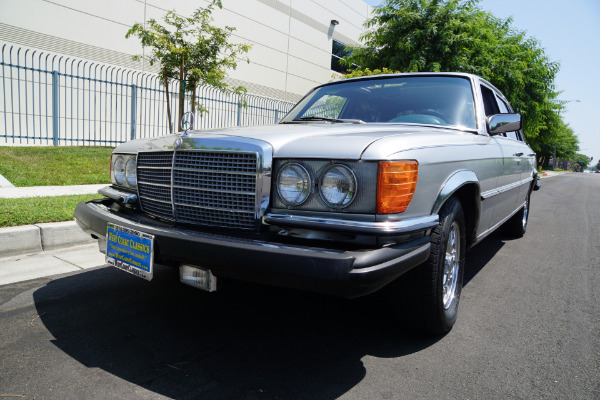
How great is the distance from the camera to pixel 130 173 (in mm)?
2895

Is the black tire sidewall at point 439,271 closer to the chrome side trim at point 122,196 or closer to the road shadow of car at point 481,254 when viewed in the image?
the road shadow of car at point 481,254

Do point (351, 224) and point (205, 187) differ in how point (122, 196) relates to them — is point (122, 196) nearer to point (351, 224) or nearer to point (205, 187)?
point (205, 187)

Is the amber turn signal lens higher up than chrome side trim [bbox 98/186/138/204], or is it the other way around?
the amber turn signal lens

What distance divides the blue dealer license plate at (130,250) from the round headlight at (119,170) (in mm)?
599

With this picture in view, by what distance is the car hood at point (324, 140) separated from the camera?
6.40 feet

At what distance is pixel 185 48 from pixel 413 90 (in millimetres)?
7544

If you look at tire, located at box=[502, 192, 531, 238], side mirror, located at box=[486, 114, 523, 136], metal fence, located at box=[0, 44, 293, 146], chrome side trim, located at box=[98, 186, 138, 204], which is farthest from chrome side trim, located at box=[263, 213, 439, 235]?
metal fence, located at box=[0, 44, 293, 146]

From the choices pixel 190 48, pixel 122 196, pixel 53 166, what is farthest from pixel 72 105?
pixel 122 196

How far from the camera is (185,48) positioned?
953 centimetres

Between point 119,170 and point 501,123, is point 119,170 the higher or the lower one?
the lower one

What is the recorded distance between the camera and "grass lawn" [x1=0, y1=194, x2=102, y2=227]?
4.14 metres

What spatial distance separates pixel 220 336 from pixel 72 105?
36.1 feet

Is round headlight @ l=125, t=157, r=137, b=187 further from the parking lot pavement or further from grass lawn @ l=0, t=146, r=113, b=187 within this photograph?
grass lawn @ l=0, t=146, r=113, b=187

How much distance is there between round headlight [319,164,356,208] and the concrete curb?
3314 mm
